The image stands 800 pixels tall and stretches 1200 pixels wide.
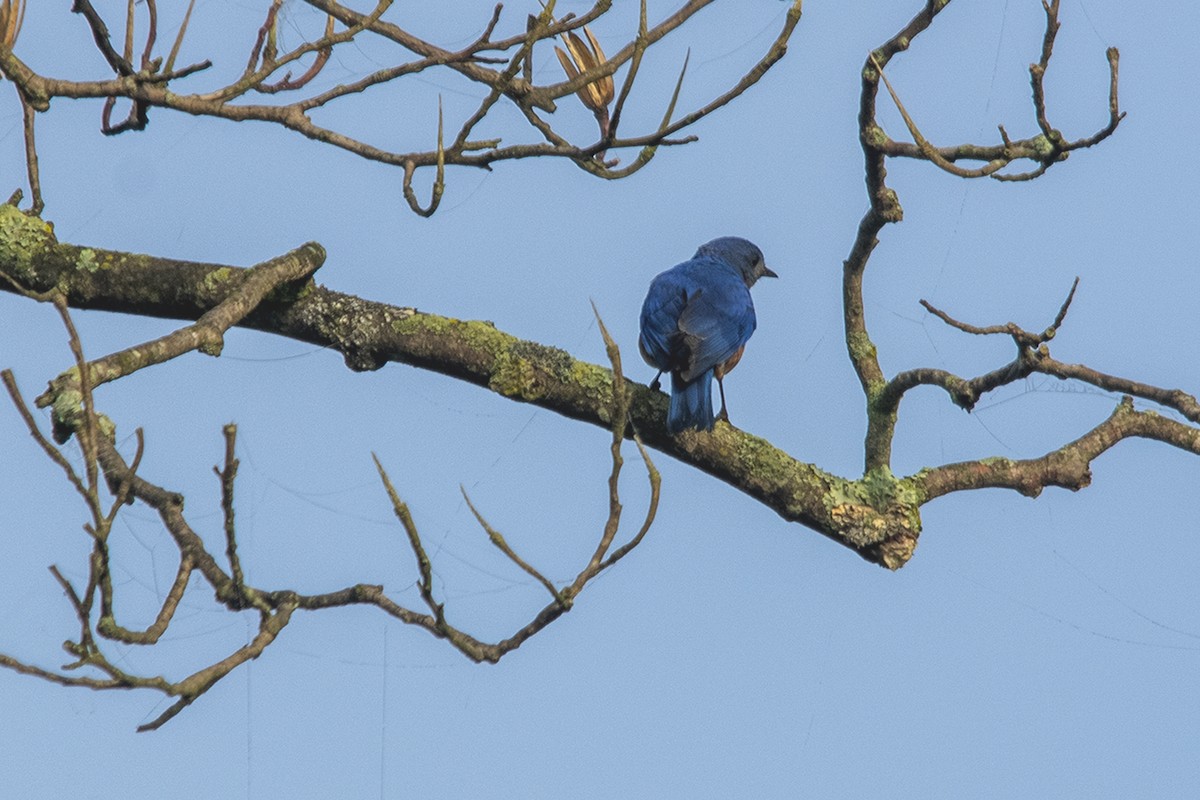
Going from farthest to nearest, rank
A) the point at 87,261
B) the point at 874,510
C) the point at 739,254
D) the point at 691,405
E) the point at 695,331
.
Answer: the point at 739,254, the point at 695,331, the point at 691,405, the point at 874,510, the point at 87,261

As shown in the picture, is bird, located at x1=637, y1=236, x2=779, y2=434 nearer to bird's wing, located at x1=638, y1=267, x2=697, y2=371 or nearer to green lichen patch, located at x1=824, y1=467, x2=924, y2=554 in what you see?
bird's wing, located at x1=638, y1=267, x2=697, y2=371

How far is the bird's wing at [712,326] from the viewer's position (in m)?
5.50

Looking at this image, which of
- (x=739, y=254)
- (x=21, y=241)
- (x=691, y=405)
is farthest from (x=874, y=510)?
(x=739, y=254)

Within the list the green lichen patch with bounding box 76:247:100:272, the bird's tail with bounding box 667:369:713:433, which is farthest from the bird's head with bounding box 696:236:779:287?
the green lichen patch with bounding box 76:247:100:272

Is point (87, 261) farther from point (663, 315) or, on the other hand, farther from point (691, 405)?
point (663, 315)

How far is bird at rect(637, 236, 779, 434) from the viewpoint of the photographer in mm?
4855

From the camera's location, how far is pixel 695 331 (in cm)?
580

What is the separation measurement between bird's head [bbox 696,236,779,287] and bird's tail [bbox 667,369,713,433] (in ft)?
8.39

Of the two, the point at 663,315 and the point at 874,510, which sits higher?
the point at 663,315

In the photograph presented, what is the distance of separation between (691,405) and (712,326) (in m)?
1.15

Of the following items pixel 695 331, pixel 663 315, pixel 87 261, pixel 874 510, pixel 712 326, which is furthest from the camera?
pixel 663 315

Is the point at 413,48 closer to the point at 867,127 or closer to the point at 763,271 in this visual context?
the point at 867,127

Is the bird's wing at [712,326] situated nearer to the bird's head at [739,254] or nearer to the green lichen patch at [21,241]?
the bird's head at [739,254]

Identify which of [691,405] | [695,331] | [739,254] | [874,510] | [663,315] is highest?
[739,254]
